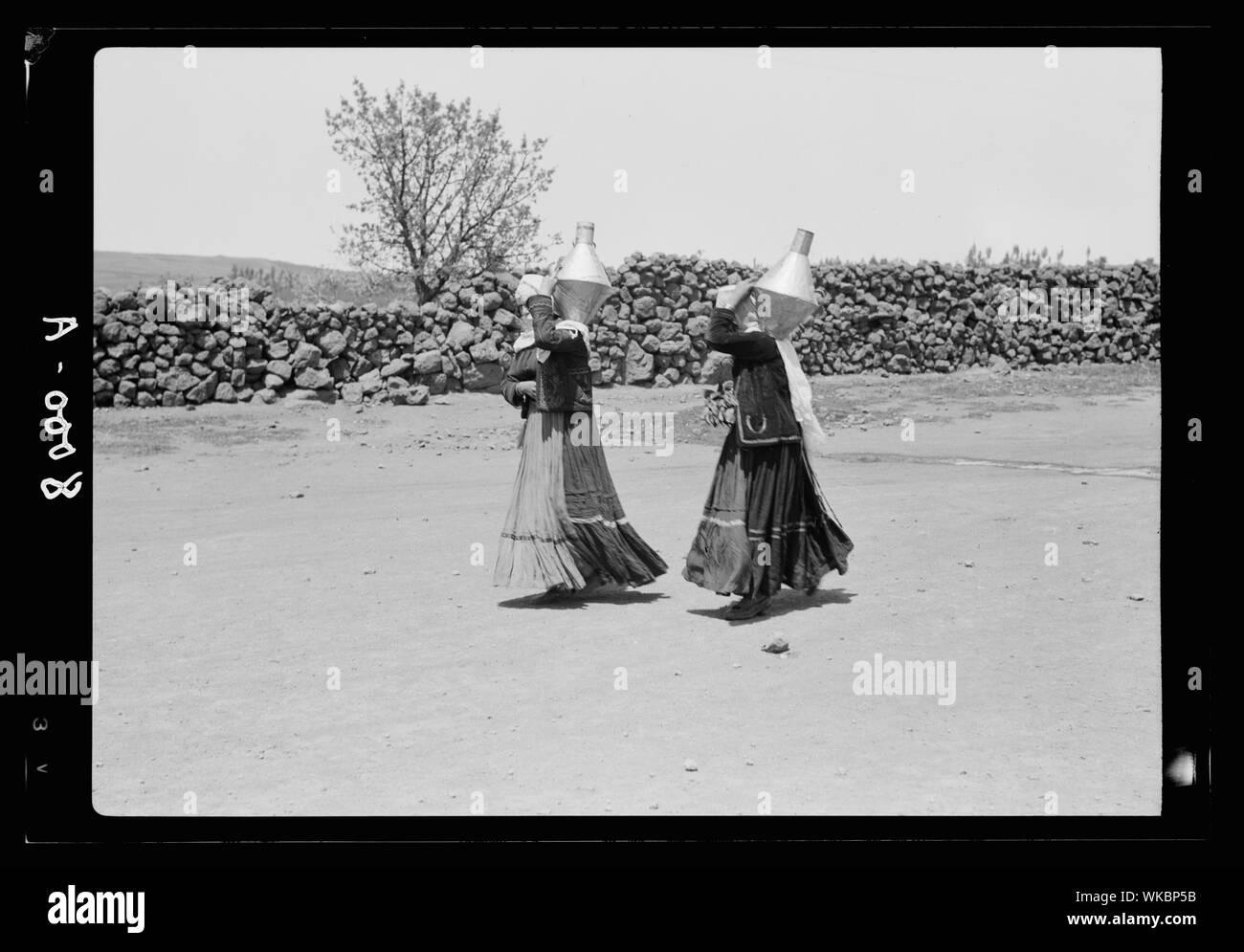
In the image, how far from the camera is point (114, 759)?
5789mm

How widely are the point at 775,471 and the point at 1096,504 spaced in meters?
4.43

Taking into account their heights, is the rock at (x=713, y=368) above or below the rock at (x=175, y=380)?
above

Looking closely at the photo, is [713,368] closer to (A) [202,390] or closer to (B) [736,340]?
(A) [202,390]

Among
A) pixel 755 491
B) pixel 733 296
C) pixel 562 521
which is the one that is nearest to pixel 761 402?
pixel 755 491

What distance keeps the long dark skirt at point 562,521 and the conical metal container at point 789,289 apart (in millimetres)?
1241

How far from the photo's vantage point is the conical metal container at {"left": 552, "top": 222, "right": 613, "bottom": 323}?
777 centimetres

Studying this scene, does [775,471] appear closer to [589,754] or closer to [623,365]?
[589,754]

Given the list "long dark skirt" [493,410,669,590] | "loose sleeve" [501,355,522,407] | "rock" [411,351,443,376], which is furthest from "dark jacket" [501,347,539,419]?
"rock" [411,351,443,376]

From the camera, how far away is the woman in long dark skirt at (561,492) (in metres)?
7.80
